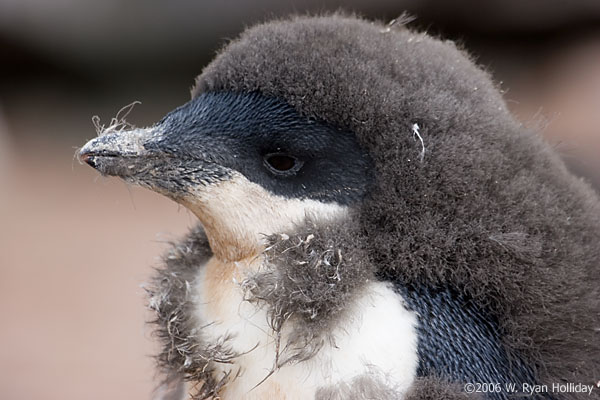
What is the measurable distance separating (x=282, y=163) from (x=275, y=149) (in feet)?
0.06

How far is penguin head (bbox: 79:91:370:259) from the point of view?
2.50ft

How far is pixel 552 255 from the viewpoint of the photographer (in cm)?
76

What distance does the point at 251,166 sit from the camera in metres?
0.77

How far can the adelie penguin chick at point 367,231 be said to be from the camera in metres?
0.73

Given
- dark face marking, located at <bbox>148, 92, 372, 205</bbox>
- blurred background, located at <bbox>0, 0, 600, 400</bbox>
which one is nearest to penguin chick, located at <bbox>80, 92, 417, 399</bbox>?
dark face marking, located at <bbox>148, 92, 372, 205</bbox>

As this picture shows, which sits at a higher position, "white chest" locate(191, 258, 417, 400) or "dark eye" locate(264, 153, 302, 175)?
"dark eye" locate(264, 153, 302, 175)

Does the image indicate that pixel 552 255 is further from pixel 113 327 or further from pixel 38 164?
pixel 38 164

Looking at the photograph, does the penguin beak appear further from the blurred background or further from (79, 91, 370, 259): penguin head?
the blurred background

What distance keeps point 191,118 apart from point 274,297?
233mm

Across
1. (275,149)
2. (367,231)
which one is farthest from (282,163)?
(367,231)

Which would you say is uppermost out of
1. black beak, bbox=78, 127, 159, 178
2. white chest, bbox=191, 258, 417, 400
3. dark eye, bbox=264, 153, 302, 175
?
black beak, bbox=78, 127, 159, 178

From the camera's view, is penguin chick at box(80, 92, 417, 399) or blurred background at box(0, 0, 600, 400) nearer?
penguin chick at box(80, 92, 417, 399)

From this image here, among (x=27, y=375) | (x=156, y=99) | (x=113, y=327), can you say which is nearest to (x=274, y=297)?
(x=27, y=375)

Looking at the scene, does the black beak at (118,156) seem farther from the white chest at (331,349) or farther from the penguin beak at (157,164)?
the white chest at (331,349)
